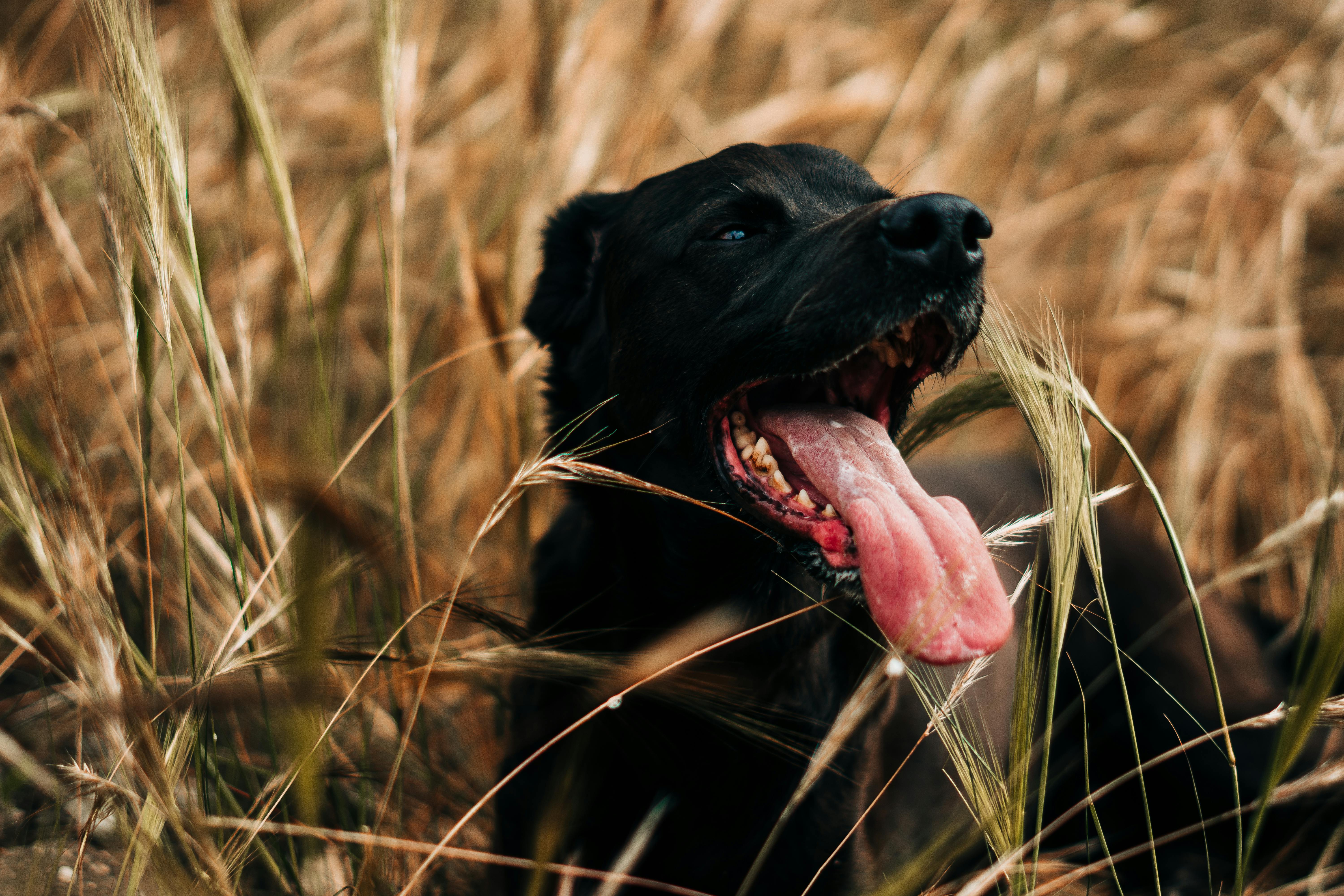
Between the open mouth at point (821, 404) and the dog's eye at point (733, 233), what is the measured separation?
331 mm

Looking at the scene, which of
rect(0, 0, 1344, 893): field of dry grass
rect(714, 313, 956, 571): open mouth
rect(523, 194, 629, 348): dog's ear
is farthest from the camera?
rect(523, 194, 629, 348): dog's ear

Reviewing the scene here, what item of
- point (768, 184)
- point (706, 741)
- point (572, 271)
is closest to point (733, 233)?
point (768, 184)

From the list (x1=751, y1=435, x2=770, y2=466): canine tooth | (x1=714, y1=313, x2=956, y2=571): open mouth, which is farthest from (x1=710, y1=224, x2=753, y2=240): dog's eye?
(x1=751, y1=435, x2=770, y2=466): canine tooth

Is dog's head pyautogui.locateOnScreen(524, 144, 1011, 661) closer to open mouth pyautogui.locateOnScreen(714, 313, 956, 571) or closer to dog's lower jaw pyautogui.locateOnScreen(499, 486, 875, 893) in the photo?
open mouth pyautogui.locateOnScreen(714, 313, 956, 571)

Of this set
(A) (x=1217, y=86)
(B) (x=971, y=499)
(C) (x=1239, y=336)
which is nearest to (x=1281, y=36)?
(A) (x=1217, y=86)

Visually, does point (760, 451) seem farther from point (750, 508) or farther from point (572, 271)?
point (572, 271)

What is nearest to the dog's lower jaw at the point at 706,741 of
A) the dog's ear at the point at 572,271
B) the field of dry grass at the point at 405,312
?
the field of dry grass at the point at 405,312

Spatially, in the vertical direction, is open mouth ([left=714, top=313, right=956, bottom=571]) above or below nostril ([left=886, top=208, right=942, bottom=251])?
below

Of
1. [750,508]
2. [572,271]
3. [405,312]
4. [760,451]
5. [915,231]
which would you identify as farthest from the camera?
[405,312]

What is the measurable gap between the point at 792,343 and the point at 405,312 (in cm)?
188

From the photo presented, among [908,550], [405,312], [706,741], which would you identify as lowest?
[706,741]

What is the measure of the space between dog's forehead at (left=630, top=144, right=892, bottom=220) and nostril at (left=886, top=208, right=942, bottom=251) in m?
0.35

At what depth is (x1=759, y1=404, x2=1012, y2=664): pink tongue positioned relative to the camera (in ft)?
4.24

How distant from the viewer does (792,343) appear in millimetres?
1588
